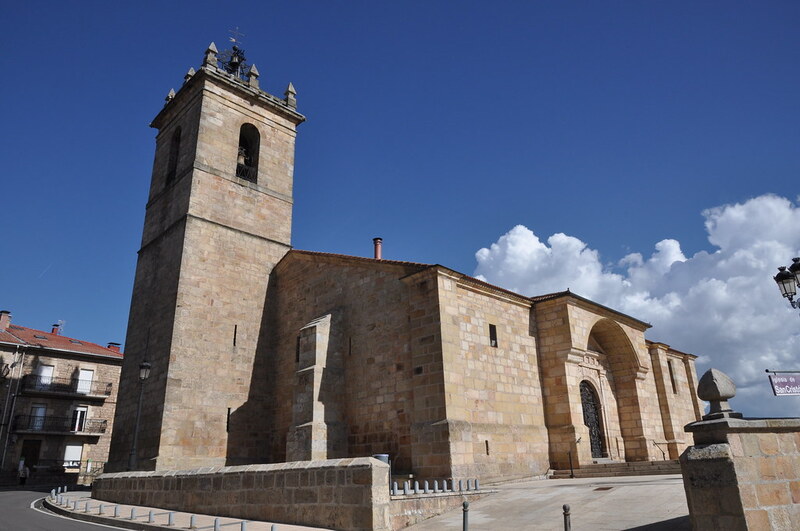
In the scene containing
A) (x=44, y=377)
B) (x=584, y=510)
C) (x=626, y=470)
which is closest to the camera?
(x=584, y=510)

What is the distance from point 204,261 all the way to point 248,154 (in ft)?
18.6

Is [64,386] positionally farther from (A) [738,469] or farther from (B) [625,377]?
(A) [738,469]

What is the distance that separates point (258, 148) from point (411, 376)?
40.0ft

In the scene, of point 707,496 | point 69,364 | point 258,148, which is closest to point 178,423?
point 258,148

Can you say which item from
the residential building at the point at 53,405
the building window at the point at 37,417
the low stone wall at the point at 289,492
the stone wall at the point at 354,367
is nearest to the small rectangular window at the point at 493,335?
the stone wall at the point at 354,367

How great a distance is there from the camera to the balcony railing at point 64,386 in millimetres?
28562

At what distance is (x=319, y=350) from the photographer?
50.3ft

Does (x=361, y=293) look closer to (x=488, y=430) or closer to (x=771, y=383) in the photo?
(x=488, y=430)

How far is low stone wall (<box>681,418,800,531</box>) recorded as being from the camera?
591 cm

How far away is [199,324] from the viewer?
17.3 m

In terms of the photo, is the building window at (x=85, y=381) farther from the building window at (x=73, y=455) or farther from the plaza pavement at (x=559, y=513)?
the plaza pavement at (x=559, y=513)

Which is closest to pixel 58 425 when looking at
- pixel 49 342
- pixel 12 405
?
pixel 12 405

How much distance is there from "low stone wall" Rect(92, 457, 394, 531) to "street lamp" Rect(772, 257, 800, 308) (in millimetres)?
7272

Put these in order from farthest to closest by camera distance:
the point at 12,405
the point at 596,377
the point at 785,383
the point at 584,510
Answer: the point at 12,405 → the point at 596,377 → the point at 584,510 → the point at 785,383
